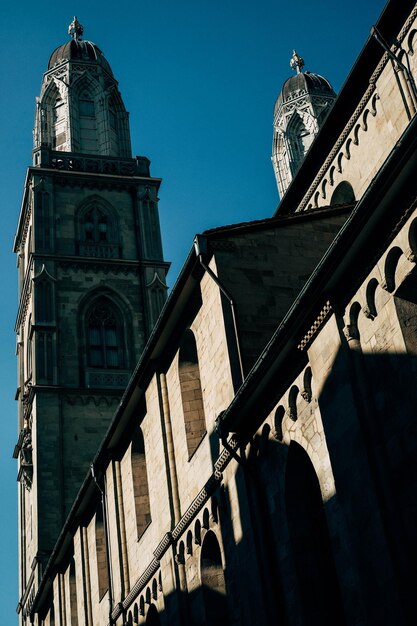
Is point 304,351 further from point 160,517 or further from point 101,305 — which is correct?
point 101,305

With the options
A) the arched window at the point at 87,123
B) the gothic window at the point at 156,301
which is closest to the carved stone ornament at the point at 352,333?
the gothic window at the point at 156,301

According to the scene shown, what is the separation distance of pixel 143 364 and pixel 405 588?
41.9 feet

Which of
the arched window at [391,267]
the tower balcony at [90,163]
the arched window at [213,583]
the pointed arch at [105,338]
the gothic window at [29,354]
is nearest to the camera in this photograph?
the arched window at [391,267]

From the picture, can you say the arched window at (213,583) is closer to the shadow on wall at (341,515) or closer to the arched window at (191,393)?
the shadow on wall at (341,515)

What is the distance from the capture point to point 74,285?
1916 inches

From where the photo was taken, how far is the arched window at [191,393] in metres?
22.1

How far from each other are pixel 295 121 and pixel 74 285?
12.9 metres

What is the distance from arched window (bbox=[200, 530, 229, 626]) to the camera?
2012 cm

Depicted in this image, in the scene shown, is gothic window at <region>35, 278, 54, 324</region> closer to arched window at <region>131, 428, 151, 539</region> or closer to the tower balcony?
the tower balcony

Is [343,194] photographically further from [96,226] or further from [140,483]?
[96,226]

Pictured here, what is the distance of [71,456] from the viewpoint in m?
43.8

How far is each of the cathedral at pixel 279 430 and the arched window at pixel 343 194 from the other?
0.38ft

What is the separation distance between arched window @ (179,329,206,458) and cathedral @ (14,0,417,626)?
1.7 inches

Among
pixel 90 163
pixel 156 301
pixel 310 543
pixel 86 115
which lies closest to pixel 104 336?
pixel 156 301
